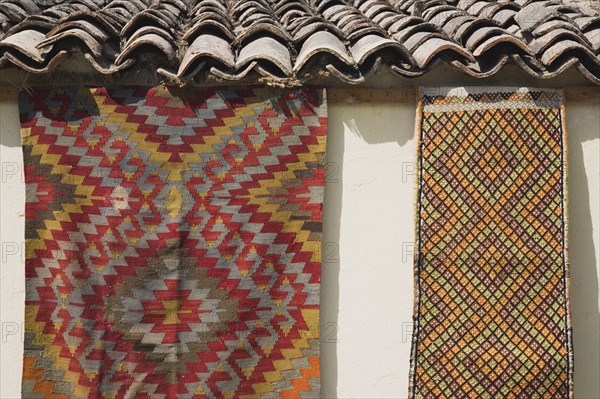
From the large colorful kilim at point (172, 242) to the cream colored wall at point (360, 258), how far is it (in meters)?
0.16

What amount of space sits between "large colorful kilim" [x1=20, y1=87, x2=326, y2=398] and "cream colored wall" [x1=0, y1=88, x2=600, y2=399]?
0.54ft

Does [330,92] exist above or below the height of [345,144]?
above

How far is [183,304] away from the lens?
4383mm

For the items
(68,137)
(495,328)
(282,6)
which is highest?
(282,6)

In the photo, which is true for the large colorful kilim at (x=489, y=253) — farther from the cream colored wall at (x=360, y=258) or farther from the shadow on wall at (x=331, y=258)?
the shadow on wall at (x=331, y=258)

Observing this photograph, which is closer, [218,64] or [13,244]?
[218,64]

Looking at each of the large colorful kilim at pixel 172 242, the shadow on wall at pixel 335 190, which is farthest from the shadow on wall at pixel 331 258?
the large colorful kilim at pixel 172 242

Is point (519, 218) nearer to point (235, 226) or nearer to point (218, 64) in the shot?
point (235, 226)

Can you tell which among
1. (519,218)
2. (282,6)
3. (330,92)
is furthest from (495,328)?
(282,6)

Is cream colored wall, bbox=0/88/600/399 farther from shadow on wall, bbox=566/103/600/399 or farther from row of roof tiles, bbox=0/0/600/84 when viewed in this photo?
shadow on wall, bbox=566/103/600/399

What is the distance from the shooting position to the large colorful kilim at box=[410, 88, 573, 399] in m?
4.38

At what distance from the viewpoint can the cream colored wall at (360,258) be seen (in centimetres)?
450

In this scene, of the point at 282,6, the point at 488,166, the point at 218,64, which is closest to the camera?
the point at 218,64

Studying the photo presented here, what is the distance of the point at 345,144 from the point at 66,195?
170 centimetres
